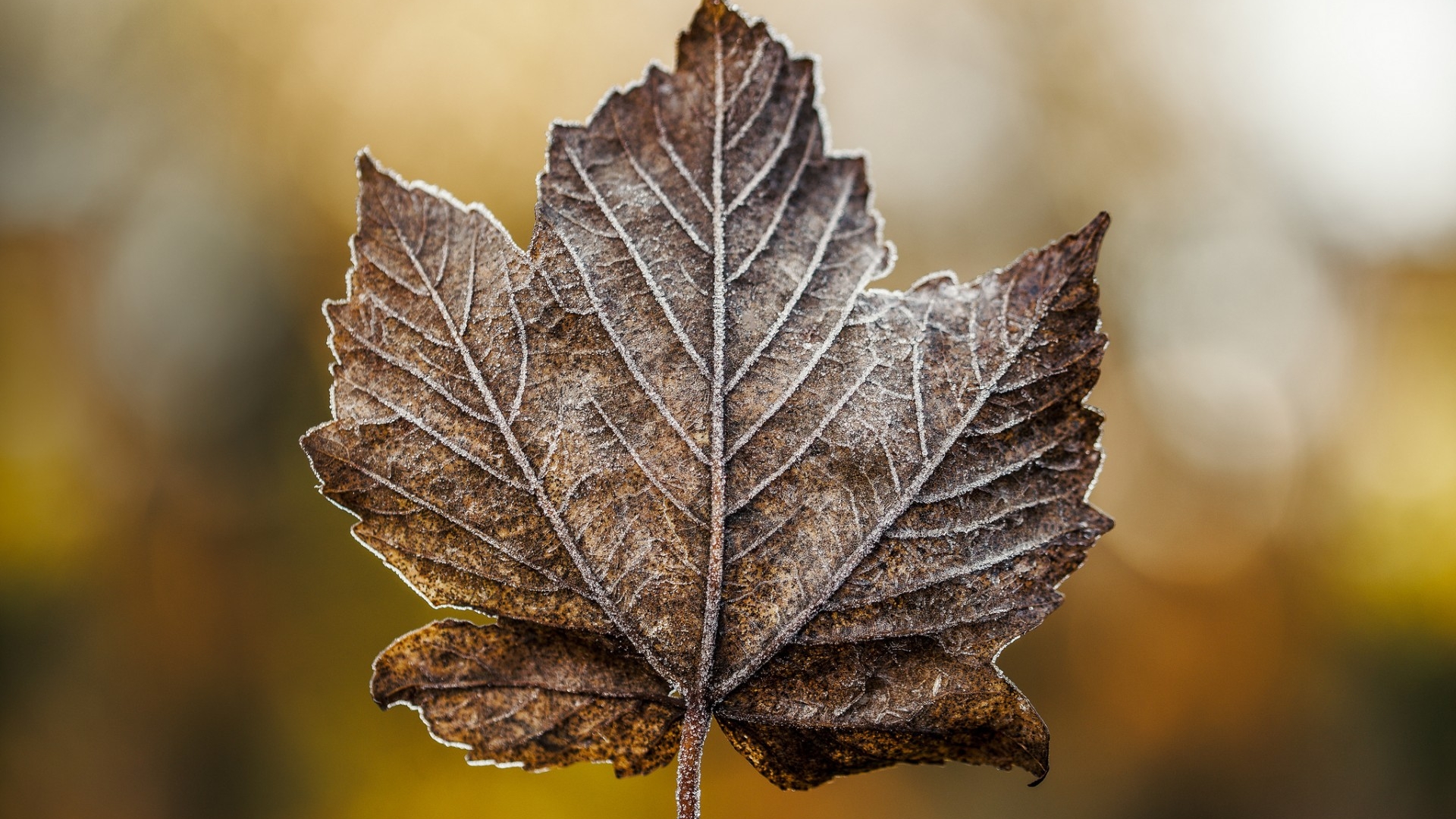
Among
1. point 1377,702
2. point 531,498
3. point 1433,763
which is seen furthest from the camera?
point 1377,702

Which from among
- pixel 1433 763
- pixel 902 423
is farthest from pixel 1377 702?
pixel 902 423

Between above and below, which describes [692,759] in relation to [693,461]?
below

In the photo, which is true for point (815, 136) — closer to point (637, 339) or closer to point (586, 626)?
point (637, 339)

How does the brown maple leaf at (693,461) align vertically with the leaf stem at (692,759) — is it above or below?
above

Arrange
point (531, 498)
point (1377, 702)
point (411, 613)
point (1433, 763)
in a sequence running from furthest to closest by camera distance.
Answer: point (1377, 702), point (1433, 763), point (411, 613), point (531, 498)

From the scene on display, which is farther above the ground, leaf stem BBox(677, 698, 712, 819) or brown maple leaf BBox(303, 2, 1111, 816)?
brown maple leaf BBox(303, 2, 1111, 816)
